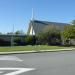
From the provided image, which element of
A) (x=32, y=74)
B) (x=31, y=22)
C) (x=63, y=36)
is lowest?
(x=32, y=74)

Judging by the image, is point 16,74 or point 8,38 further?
point 8,38

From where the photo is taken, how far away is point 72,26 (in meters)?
53.2

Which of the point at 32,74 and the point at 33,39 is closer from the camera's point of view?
the point at 32,74

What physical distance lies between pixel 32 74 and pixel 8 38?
138 feet

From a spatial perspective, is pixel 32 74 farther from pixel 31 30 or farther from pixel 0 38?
pixel 31 30

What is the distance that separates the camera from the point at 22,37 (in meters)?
55.3

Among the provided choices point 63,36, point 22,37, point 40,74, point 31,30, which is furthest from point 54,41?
point 40,74

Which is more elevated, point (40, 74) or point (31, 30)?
point (31, 30)

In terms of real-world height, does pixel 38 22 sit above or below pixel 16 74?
above

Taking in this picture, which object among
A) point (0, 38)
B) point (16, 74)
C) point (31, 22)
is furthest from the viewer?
point (31, 22)

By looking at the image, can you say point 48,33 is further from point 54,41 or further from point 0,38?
point 0,38

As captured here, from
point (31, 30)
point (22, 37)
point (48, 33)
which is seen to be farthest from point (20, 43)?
point (31, 30)

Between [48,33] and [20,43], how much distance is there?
659 centimetres

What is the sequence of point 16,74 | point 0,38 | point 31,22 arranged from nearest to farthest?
point 16,74
point 0,38
point 31,22
